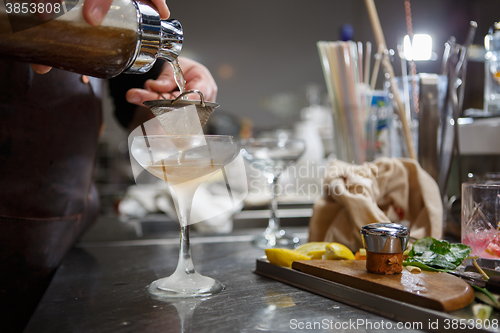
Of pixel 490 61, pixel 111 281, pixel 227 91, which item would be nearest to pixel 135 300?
pixel 111 281

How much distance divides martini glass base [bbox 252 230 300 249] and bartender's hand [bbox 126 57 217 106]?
1.00 ft

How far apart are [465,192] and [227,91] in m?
2.23

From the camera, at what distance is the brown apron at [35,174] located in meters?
0.52

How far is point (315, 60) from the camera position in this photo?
8.56 ft

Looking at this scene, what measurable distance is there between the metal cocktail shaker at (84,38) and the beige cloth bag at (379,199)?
388 mm

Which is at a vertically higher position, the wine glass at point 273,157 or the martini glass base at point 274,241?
the wine glass at point 273,157

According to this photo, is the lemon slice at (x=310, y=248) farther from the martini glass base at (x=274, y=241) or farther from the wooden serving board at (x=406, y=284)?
the martini glass base at (x=274, y=241)

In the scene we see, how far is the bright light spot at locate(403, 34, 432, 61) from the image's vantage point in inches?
32.0

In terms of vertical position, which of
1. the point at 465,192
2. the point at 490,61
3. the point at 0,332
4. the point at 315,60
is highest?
the point at 315,60

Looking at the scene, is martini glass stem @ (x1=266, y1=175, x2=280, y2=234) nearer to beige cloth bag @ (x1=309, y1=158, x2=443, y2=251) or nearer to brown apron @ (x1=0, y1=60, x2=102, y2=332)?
beige cloth bag @ (x1=309, y1=158, x2=443, y2=251)

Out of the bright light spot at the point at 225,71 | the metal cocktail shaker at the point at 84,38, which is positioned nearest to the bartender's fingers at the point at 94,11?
the metal cocktail shaker at the point at 84,38

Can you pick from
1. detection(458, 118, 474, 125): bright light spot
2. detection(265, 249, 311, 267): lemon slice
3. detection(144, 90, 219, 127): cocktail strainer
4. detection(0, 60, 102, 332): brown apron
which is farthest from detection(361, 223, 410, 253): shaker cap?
detection(458, 118, 474, 125): bright light spot

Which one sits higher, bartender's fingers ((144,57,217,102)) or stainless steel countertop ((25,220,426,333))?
bartender's fingers ((144,57,217,102))

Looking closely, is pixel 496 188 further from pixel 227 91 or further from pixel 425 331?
pixel 227 91
